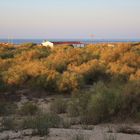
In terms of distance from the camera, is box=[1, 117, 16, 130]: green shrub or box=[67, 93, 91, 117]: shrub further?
box=[67, 93, 91, 117]: shrub

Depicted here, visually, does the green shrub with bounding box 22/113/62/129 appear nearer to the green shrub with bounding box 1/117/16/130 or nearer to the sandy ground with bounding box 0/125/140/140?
the sandy ground with bounding box 0/125/140/140

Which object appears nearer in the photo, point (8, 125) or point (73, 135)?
point (73, 135)

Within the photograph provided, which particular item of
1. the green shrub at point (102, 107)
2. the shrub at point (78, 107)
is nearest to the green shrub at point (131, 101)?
the green shrub at point (102, 107)

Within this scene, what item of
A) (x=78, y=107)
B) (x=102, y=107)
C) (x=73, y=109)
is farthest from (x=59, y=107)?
(x=102, y=107)

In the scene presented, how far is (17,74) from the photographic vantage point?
30.8 meters

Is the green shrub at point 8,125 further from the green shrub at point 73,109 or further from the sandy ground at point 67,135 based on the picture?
the green shrub at point 73,109

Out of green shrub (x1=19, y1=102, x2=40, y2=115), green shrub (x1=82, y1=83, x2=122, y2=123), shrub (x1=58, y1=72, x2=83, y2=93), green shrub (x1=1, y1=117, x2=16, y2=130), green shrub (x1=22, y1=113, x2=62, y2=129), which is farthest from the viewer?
shrub (x1=58, y1=72, x2=83, y2=93)

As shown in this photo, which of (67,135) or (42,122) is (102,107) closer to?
(42,122)

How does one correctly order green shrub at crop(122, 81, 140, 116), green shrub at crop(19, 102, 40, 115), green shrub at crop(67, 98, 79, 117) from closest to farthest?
green shrub at crop(122, 81, 140, 116)
green shrub at crop(67, 98, 79, 117)
green shrub at crop(19, 102, 40, 115)

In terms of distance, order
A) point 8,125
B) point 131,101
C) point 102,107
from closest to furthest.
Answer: point 8,125
point 102,107
point 131,101

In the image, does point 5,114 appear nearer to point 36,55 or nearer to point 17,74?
point 17,74

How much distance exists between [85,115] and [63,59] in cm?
1943

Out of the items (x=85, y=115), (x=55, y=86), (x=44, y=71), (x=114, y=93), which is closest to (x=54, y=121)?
(x=85, y=115)

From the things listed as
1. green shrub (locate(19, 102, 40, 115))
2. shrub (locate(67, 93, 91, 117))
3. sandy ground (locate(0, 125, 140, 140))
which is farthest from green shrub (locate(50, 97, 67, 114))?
sandy ground (locate(0, 125, 140, 140))
